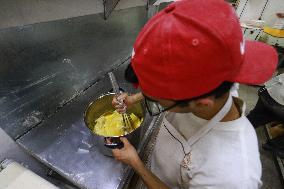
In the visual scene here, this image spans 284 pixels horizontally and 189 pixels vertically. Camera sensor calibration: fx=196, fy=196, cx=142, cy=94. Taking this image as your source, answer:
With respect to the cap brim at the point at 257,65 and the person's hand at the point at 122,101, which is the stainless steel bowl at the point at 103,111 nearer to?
the person's hand at the point at 122,101

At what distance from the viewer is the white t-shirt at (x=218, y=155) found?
0.60 m

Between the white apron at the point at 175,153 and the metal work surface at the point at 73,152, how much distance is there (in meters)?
0.15

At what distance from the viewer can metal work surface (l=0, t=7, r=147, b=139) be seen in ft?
2.59

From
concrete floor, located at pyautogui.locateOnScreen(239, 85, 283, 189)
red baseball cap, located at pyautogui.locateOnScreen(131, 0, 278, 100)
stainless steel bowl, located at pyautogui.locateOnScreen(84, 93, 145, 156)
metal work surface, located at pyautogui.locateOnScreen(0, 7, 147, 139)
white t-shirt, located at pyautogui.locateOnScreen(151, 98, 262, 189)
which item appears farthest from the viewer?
concrete floor, located at pyautogui.locateOnScreen(239, 85, 283, 189)

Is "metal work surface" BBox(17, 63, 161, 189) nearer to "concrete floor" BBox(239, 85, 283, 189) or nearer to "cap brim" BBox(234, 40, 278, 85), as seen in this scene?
"cap brim" BBox(234, 40, 278, 85)

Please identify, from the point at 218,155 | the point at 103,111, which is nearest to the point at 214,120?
the point at 218,155

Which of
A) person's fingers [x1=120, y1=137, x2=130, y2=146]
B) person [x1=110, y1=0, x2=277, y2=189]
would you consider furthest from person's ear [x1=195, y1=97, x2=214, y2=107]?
person's fingers [x1=120, y1=137, x2=130, y2=146]

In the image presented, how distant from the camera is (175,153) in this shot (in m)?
0.82

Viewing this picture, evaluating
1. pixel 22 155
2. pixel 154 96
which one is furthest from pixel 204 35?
pixel 22 155

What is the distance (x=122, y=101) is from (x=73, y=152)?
1.12ft

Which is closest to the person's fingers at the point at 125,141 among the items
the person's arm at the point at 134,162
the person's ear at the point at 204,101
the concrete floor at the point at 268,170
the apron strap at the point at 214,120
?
the person's arm at the point at 134,162

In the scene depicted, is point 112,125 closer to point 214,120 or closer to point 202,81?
point 214,120

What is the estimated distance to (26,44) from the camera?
795 mm

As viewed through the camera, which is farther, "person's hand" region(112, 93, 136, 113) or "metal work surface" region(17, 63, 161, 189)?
"person's hand" region(112, 93, 136, 113)
